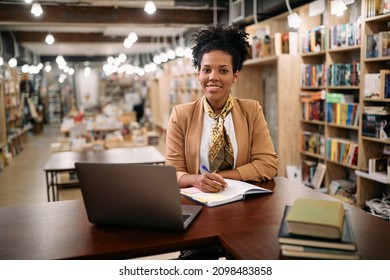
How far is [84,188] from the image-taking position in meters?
1.45

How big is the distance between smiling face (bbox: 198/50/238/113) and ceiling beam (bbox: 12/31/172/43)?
30.2 ft

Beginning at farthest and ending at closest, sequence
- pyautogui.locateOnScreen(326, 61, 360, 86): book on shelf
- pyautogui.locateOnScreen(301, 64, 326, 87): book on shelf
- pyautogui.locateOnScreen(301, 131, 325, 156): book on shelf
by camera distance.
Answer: pyautogui.locateOnScreen(301, 131, 325, 156): book on shelf < pyautogui.locateOnScreen(301, 64, 326, 87): book on shelf < pyautogui.locateOnScreen(326, 61, 360, 86): book on shelf

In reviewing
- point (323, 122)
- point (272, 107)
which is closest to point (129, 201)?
point (323, 122)

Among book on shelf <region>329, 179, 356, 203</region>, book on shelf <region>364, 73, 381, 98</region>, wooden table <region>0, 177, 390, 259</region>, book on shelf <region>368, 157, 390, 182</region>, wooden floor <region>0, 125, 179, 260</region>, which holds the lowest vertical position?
wooden floor <region>0, 125, 179, 260</region>

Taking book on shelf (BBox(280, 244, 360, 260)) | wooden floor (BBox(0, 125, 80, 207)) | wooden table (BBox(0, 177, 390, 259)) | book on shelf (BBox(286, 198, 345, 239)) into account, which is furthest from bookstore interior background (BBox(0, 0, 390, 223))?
book on shelf (BBox(280, 244, 360, 260))

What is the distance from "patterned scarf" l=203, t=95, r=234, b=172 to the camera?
2.06 meters

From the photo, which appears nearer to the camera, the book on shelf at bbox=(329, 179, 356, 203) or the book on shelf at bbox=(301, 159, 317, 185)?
the book on shelf at bbox=(329, 179, 356, 203)

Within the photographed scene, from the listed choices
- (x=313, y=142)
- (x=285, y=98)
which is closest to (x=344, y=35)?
(x=285, y=98)

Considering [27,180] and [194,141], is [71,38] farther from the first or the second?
[194,141]

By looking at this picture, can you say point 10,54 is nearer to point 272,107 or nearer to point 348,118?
point 272,107

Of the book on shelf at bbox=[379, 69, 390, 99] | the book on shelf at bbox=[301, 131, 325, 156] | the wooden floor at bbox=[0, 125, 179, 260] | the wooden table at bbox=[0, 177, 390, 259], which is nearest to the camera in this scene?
the wooden table at bbox=[0, 177, 390, 259]

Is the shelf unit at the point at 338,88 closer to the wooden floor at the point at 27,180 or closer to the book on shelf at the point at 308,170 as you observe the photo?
the book on shelf at the point at 308,170

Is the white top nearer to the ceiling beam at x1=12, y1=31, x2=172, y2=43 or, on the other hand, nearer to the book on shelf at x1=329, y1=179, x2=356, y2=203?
the book on shelf at x1=329, y1=179, x2=356, y2=203

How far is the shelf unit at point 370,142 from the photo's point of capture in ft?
13.3
